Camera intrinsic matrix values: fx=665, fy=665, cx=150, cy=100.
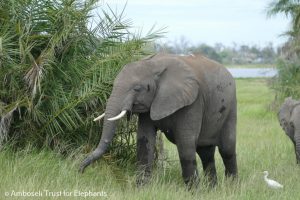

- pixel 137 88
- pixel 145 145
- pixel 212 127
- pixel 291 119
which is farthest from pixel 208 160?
pixel 291 119

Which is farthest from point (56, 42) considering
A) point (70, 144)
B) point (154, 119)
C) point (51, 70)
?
point (154, 119)

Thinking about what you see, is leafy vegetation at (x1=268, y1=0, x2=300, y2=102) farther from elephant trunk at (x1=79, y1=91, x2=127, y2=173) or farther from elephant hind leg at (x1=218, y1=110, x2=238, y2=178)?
elephant trunk at (x1=79, y1=91, x2=127, y2=173)

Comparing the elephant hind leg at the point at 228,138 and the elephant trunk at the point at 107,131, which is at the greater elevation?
the elephant trunk at the point at 107,131

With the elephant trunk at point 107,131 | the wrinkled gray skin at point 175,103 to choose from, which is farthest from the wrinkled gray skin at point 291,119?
the elephant trunk at point 107,131

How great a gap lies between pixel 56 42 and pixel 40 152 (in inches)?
56.6

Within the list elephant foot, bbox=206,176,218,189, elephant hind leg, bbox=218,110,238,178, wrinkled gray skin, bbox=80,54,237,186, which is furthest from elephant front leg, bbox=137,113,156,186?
elephant hind leg, bbox=218,110,238,178

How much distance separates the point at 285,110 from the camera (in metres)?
12.6

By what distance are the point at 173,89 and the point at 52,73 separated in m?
1.83

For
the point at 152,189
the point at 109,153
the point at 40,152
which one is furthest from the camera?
the point at 109,153

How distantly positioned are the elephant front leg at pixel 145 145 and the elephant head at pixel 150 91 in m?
0.33

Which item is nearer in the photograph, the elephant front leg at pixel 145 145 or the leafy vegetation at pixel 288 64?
the elephant front leg at pixel 145 145

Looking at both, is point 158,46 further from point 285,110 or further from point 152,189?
point 285,110

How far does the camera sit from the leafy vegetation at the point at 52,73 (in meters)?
8.30

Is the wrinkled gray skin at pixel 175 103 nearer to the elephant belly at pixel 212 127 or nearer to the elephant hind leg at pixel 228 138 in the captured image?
the elephant belly at pixel 212 127
